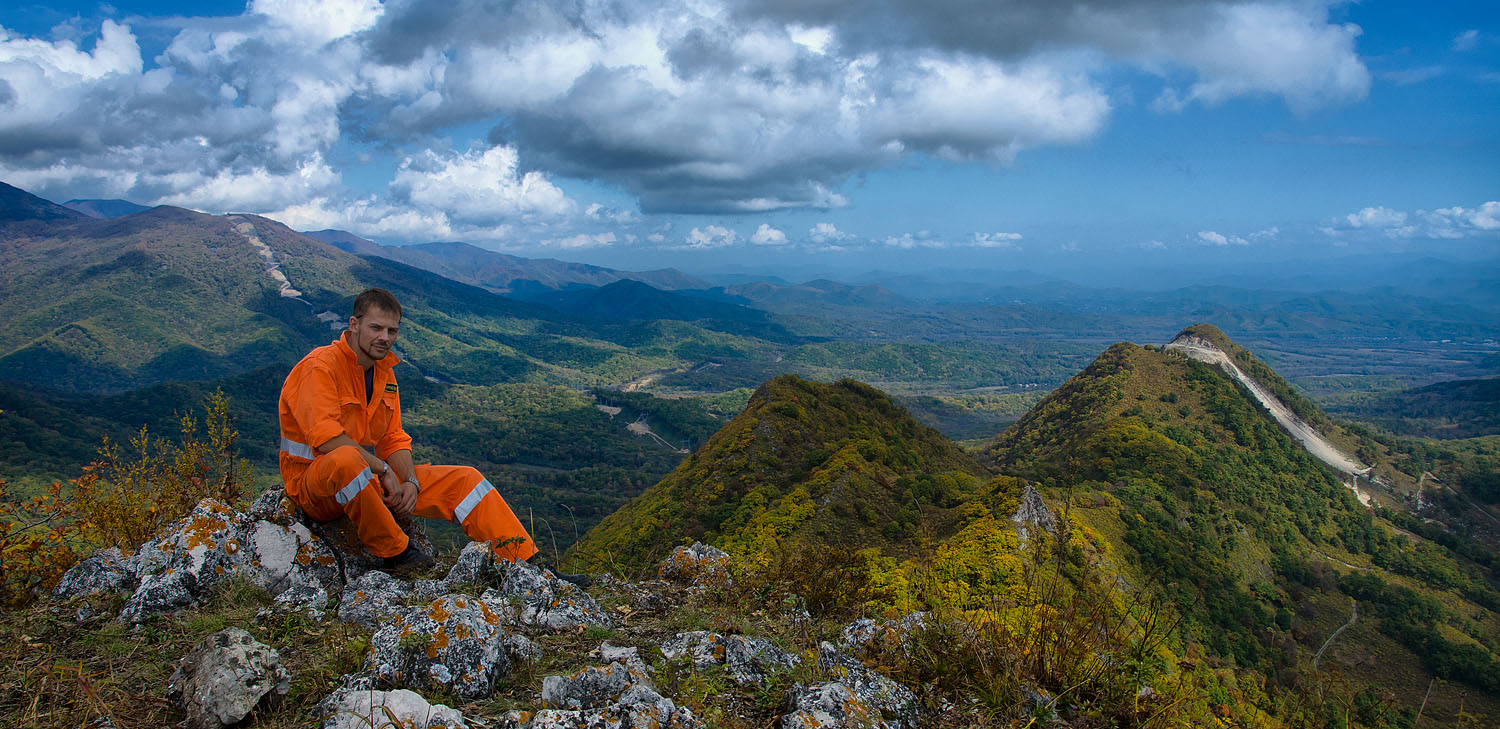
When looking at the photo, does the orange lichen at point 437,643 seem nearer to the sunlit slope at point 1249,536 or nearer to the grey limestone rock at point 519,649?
the grey limestone rock at point 519,649

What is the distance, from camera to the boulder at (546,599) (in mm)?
5594

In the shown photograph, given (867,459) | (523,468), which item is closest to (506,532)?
(867,459)

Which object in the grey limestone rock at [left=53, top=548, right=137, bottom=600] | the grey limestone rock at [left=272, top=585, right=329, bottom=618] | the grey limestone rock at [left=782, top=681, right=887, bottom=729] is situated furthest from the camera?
the grey limestone rock at [left=53, top=548, right=137, bottom=600]

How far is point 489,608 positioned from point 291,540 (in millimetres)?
2776

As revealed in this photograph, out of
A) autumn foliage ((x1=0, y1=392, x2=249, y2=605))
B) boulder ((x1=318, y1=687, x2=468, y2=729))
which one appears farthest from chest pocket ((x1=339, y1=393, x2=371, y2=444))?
boulder ((x1=318, y1=687, x2=468, y2=729))

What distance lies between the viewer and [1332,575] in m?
41.2

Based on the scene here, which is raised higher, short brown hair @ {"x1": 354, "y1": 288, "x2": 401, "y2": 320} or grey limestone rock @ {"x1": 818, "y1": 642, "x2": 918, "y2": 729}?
short brown hair @ {"x1": 354, "y1": 288, "x2": 401, "y2": 320}

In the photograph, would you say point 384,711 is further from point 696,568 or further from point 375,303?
point 696,568

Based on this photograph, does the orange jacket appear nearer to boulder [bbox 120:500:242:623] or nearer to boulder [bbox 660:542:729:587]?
boulder [bbox 120:500:242:623]

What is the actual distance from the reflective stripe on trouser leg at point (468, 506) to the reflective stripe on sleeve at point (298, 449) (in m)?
1.08

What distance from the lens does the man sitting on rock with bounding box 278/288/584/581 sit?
19.6 ft

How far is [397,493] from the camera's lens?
6.45 meters

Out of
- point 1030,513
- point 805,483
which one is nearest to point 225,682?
point 1030,513

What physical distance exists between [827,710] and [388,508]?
5.21m
